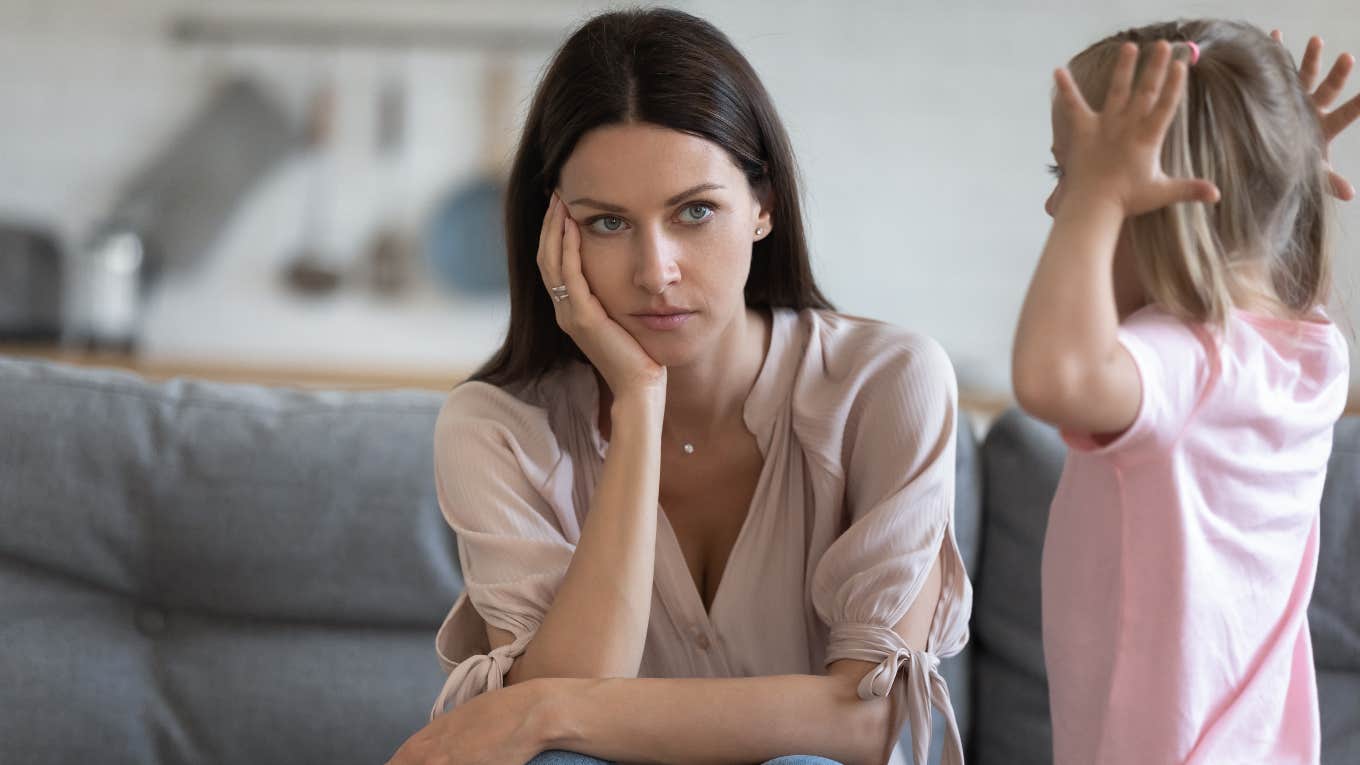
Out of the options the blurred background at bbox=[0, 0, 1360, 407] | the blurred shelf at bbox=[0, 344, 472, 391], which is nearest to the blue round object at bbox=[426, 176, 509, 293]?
the blurred background at bbox=[0, 0, 1360, 407]

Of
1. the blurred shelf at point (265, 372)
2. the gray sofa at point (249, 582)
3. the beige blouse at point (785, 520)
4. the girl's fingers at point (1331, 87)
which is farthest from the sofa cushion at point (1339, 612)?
the blurred shelf at point (265, 372)

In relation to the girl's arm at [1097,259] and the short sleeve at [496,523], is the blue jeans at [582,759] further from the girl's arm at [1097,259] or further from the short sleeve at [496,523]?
the girl's arm at [1097,259]

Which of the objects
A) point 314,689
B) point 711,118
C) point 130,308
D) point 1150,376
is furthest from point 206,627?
point 130,308

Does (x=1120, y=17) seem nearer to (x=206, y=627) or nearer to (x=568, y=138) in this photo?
(x=568, y=138)

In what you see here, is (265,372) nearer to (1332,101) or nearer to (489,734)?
(489,734)

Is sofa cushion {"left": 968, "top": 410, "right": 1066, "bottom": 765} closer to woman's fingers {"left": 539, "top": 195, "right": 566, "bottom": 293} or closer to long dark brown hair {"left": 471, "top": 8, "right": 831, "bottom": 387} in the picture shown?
long dark brown hair {"left": 471, "top": 8, "right": 831, "bottom": 387}

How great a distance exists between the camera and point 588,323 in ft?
4.49

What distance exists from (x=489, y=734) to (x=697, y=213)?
1.81 ft

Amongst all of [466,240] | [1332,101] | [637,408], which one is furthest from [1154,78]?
[466,240]

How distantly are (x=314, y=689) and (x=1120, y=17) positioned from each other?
2.51 m

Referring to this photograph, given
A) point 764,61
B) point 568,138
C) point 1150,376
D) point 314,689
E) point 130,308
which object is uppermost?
point 764,61

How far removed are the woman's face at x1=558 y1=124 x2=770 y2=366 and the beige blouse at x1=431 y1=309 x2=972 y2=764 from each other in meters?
0.16

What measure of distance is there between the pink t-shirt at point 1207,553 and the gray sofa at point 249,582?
23.3 inches

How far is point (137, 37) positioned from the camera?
11.1 feet
